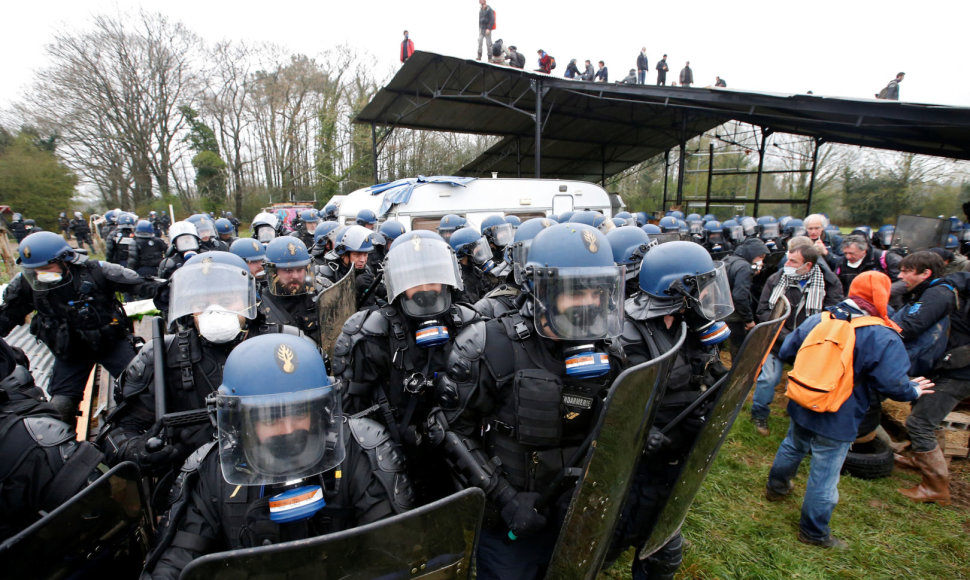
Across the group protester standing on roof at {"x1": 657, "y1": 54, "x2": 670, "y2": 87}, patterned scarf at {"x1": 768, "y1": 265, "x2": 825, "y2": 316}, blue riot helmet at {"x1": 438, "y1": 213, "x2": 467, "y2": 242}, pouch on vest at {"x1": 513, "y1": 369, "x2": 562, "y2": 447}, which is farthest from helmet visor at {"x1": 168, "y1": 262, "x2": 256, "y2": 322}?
protester standing on roof at {"x1": 657, "y1": 54, "x2": 670, "y2": 87}

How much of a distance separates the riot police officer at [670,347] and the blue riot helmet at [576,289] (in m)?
0.40

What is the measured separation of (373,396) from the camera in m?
2.67

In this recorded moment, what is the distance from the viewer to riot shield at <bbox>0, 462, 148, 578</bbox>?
1.17 m

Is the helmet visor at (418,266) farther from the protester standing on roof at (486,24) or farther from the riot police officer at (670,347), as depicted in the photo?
the protester standing on roof at (486,24)

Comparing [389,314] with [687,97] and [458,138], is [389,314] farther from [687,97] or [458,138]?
[458,138]

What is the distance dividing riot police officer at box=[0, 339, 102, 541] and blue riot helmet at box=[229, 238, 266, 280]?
2589mm

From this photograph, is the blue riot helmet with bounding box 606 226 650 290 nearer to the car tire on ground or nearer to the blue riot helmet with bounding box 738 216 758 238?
the car tire on ground

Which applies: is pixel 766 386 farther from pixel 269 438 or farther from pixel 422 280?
pixel 269 438

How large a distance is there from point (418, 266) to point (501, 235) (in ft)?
13.3

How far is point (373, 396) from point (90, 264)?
3323 millimetres

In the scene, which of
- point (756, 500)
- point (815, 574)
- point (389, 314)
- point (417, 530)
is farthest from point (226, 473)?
point (756, 500)

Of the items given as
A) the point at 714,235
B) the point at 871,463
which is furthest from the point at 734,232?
the point at 871,463

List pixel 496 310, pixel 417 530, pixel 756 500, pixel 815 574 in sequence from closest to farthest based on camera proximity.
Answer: pixel 417 530 < pixel 815 574 < pixel 496 310 < pixel 756 500

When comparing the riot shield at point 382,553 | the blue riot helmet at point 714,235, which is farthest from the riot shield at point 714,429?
the blue riot helmet at point 714,235
